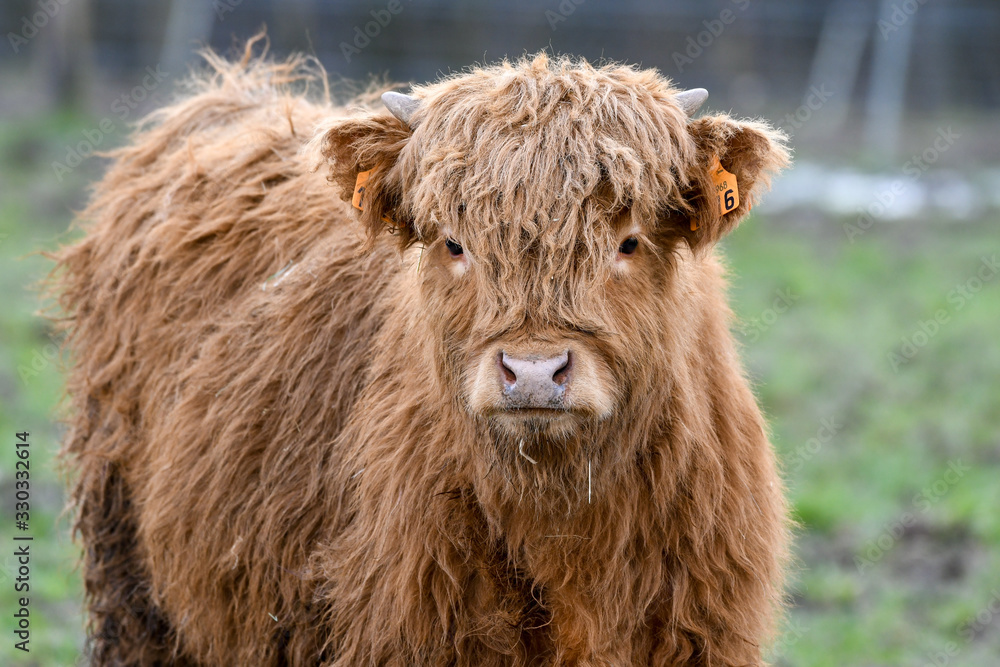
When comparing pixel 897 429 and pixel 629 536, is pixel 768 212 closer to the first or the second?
pixel 897 429

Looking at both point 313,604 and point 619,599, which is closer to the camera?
point 619,599

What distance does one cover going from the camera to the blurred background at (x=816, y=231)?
5.85 m

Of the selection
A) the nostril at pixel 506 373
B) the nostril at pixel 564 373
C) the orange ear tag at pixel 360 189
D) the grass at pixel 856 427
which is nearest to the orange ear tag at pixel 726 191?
the nostril at pixel 564 373

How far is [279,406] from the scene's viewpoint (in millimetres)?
4051

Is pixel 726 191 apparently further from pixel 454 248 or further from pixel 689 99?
pixel 454 248

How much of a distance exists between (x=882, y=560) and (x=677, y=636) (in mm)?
3100

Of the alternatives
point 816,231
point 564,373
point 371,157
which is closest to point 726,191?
point 564,373

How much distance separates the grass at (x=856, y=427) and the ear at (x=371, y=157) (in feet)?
7.19

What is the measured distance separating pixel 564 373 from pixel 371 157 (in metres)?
1.00

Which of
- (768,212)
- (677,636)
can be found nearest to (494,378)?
(677,636)

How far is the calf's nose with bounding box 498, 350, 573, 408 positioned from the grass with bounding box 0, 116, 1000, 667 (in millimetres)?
2097

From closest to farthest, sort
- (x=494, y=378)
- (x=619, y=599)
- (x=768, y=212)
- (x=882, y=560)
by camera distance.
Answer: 1. (x=494, y=378)
2. (x=619, y=599)
3. (x=882, y=560)
4. (x=768, y=212)

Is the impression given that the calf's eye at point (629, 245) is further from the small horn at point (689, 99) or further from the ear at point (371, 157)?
the ear at point (371, 157)

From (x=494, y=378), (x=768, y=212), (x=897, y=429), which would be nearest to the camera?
(x=494, y=378)
